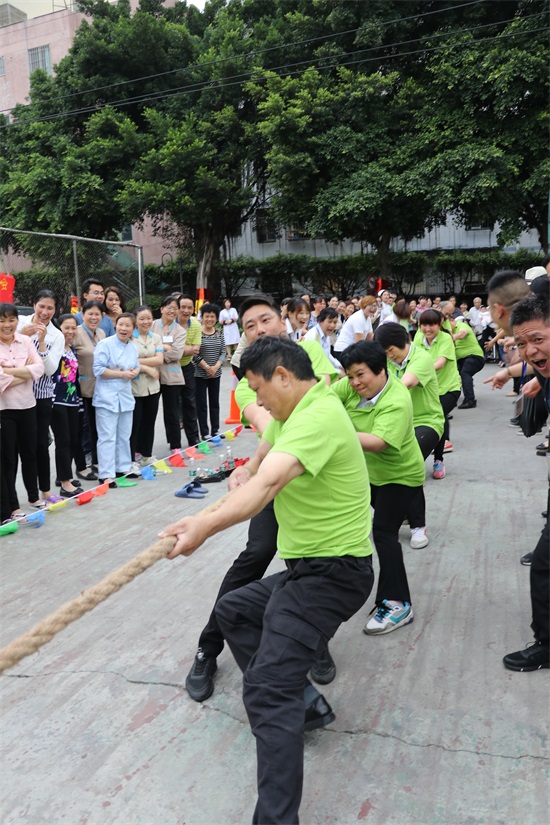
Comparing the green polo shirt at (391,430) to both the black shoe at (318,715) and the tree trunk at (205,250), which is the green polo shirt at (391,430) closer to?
the black shoe at (318,715)

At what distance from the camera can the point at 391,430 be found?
3344mm

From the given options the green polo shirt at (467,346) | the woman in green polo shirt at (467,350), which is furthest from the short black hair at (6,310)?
the green polo shirt at (467,346)

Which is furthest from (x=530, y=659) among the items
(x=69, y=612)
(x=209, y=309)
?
(x=209, y=309)

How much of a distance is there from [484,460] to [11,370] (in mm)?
4604

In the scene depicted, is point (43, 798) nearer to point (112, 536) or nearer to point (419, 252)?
point (112, 536)

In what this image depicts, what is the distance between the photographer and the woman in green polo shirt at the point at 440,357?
20.6 ft

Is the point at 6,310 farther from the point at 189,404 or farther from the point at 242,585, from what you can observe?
the point at 242,585

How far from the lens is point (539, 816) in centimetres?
210

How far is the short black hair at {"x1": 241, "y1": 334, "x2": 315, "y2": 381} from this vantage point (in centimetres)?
229

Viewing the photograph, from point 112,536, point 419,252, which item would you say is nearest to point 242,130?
point 419,252

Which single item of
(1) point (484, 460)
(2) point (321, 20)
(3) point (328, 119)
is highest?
(2) point (321, 20)

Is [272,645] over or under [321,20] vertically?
under

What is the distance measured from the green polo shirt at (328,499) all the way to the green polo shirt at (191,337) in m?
5.32

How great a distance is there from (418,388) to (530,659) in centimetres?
219
